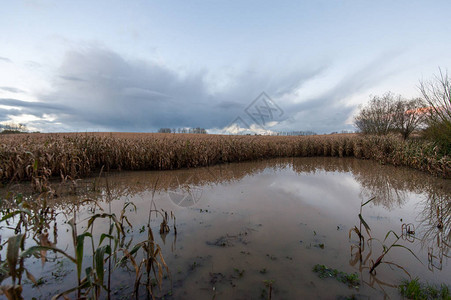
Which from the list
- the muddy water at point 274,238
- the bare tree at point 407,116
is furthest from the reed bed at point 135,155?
the bare tree at point 407,116

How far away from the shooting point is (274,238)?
367 cm

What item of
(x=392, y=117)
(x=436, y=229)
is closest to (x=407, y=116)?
(x=392, y=117)

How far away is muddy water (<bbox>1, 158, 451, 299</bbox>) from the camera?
2539mm

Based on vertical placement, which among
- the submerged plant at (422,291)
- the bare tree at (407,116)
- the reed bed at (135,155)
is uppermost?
the bare tree at (407,116)

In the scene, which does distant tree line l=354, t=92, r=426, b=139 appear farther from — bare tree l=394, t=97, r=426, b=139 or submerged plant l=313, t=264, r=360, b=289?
submerged plant l=313, t=264, r=360, b=289

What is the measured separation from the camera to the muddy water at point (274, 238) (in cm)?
254

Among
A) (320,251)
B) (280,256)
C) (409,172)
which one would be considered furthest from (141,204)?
(409,172)

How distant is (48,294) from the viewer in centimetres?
235

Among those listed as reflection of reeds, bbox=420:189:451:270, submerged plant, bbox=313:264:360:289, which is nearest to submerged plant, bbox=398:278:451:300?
submerged plant, bbox=313:264:360:289

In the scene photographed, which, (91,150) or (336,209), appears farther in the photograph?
(91,150)

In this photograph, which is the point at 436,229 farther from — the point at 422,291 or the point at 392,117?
the point at 392,117

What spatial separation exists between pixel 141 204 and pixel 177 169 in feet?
16.8

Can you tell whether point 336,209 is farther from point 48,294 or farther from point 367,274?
point 48,294

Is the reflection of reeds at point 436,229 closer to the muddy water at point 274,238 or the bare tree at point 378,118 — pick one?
the muddy water at point 274,238
